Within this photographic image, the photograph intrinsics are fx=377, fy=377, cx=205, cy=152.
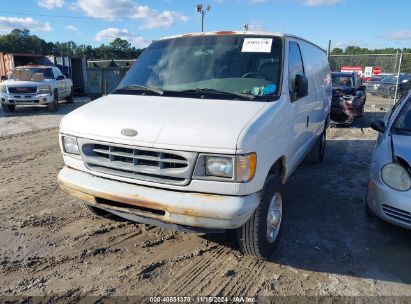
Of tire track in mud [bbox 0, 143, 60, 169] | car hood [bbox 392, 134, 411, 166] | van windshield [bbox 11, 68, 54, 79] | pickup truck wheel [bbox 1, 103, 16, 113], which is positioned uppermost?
van windshield [bbox 11, 68, 54, 79]

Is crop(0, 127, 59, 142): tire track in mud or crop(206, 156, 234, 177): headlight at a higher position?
crop(206, 156, 234, 177): headlight

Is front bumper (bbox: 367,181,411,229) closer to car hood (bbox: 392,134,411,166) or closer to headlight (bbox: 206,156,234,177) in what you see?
car hood (bbox: 392,134,411,166)

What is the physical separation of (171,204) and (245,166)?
0.67 metres

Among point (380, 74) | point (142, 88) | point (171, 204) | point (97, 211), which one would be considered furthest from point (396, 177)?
point (380, 74)

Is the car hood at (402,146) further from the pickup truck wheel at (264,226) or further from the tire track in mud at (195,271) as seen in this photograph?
the tire track in mud at (195,271)

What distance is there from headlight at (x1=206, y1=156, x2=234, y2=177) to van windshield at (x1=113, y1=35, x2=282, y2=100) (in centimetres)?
93

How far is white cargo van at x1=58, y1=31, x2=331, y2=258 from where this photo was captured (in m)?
3.00

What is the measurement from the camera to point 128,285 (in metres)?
3.22

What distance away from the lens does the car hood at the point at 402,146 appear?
4.03m

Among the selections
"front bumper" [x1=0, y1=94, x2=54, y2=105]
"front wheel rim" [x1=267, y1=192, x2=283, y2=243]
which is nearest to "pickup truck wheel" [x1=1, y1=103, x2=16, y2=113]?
"front bumper" [x1=0, y1=94, x2=54, y2=105]

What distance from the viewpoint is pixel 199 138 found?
2.98m

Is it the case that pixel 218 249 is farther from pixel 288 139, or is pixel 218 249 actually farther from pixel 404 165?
pixel 404 165

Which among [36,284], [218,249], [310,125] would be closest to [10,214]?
[36,284]

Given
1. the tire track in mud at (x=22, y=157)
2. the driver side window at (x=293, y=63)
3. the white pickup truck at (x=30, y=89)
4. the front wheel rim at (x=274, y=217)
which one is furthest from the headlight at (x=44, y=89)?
the front wheel rim at (x=274, y=217)
